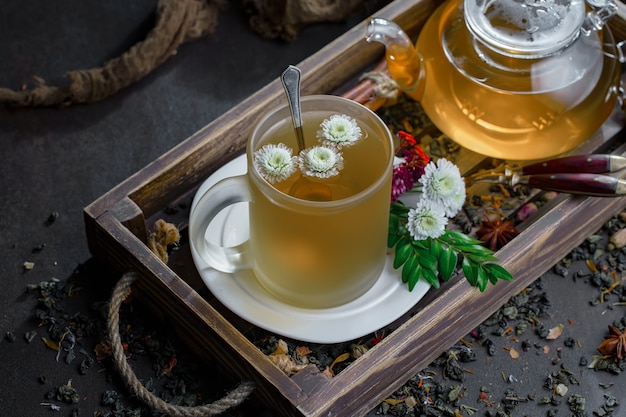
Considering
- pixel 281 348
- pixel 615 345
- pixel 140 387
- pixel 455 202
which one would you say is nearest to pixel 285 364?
pixel 281 348

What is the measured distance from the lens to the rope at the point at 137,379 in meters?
1.21

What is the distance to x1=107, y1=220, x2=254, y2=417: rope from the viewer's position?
1.21 meters

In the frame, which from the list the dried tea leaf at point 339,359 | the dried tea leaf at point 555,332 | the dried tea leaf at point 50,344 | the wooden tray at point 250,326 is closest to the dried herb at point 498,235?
the wooden tray at point 250,326

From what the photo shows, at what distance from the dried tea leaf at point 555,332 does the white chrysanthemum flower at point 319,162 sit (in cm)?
42

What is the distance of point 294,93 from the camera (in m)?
1.14

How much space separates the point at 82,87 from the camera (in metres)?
1.62

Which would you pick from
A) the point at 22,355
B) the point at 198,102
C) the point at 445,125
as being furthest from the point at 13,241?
the point at 445,125

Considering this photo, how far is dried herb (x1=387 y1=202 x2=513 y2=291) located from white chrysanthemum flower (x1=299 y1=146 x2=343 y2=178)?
7.0 inches

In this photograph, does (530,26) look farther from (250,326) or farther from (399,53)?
(250,326)

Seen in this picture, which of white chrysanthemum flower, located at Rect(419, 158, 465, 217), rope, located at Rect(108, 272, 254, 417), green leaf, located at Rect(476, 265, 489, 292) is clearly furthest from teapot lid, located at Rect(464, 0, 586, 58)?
rope, located at Rect(108, 272, 254, 417)

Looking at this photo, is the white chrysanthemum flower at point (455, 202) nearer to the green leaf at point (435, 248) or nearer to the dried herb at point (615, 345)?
the green leaf at point (435, 248)

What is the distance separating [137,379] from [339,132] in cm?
41

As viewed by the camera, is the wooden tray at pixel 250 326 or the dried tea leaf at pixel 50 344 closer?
the wooden tray at pixel 250 326

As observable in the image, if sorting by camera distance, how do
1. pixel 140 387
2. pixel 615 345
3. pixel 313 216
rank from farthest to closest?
pixel 615 345
pixel 140 387
pixel 313 216
